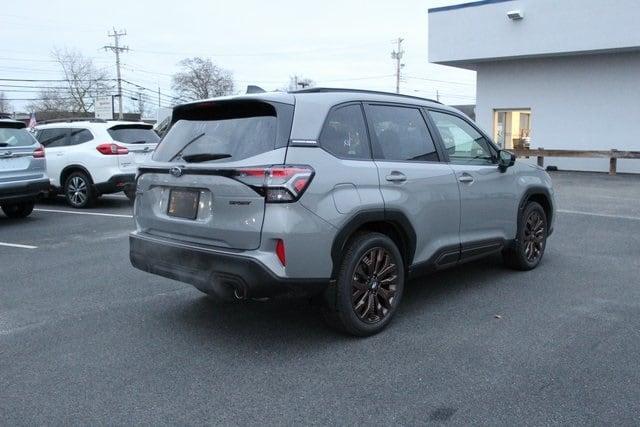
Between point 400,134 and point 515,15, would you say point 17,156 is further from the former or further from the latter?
point 515,15

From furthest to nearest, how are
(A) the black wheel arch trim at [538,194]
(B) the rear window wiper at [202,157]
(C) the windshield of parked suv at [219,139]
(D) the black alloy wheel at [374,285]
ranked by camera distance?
(A) the black wheel arch trim at [538,194], (D) the black alloy wheel at [374,285], (B) the rear window wiper at [202,157], (C) the windshield of parked suv at [219,139]

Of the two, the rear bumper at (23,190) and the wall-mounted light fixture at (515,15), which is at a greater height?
the wall-mounted light fixture at (515,15)

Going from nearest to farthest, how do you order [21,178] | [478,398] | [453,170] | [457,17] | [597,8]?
[478,398] → [453,170] → [21,178] → [597,8] → [457,17]

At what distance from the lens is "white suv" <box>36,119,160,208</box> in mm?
11328

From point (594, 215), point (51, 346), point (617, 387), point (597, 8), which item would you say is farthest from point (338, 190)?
point (597, 8)

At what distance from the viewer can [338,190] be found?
13.5 feet

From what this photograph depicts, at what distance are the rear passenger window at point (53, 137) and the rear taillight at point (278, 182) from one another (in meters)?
9.39

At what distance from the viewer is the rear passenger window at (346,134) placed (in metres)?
4.24

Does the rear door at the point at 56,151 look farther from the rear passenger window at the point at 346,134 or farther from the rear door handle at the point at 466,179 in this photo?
the rear door handle at the point at 466,179

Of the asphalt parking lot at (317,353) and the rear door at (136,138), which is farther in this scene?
the rear door at (136,138)

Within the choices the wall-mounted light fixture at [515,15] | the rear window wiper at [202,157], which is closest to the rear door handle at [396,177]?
the rear window wiper at [202,157]

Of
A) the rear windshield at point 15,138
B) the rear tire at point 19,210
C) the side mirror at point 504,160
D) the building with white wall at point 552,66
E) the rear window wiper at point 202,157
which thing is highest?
the building with white wall at point 552,66

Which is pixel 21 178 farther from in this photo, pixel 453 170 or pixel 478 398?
pixel 478 398

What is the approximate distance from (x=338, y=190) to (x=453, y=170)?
1.52 m
